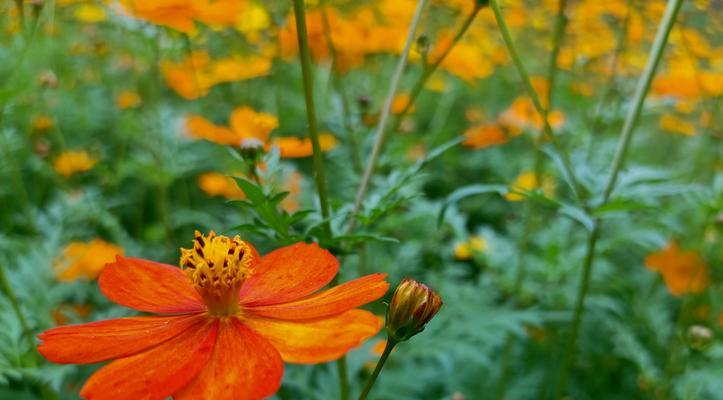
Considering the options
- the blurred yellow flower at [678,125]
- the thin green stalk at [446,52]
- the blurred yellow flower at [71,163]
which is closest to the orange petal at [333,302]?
the thin green stalk at [446,52]

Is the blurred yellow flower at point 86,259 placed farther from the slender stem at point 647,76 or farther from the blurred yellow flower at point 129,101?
the slender stem at point 647,76

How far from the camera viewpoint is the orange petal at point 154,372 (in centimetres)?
47

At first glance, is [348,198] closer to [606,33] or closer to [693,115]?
[606,33]

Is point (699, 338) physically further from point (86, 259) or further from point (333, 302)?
point (86, 259)

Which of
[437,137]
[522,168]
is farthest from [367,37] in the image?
[522,168]

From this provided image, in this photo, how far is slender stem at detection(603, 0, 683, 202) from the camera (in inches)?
31.3

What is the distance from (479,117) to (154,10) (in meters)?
1.41

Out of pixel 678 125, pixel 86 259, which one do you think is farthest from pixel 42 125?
pixel 678 125

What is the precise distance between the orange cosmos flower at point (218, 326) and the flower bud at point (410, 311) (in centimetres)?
3

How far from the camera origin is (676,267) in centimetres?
147

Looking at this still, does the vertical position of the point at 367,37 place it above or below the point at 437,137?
above

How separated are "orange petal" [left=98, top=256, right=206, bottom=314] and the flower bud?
0.21 metres

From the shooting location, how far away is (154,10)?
1176mm

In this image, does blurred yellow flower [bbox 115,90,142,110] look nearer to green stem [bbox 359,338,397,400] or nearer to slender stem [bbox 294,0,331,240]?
slender stem [bbox 294,0,331,240]
